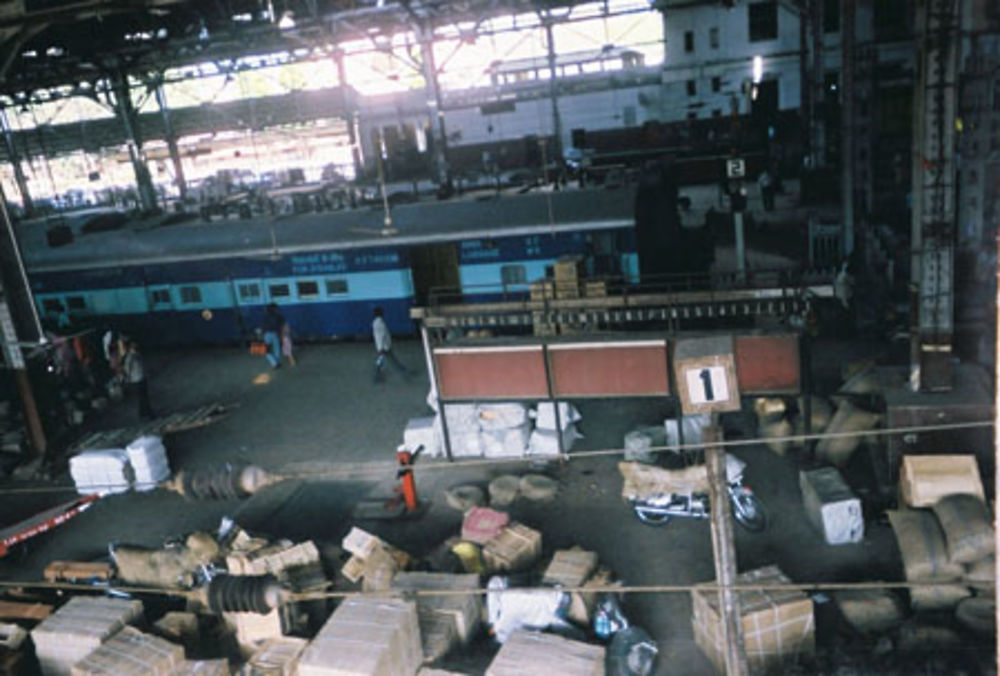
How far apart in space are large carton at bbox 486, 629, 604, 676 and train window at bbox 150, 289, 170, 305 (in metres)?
18.6

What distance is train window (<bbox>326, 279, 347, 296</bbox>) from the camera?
21.3 metres

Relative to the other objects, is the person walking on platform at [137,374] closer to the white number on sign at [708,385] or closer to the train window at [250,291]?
the train window at [250,291]

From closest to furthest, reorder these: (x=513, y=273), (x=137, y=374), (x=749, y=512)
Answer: (x=749, y=512), (x=137, y=374), (x=513, y=273)

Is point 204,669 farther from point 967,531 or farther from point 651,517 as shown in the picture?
point 967,531

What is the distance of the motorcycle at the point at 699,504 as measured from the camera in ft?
36.6

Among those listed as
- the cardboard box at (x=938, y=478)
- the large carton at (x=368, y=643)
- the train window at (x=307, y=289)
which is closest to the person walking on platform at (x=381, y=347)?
the train window at (x=307, y=289)

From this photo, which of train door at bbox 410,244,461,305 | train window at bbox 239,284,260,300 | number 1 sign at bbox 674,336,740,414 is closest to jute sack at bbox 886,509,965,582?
number 1 sign at bbox 674,336,740,414

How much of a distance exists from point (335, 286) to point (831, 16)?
1225 inches

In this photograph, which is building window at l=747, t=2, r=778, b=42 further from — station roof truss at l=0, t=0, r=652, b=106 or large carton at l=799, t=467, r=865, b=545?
large carton at l=799, t=467, r=865, b=545

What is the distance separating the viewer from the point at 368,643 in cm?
788

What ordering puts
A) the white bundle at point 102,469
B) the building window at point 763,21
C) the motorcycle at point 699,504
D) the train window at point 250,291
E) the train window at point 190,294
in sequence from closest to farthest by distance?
the motorcycle at point 699,504
the white bundle at point 102,469
the train window at point 250,291
the train window at point 190,294
the building window at point 763,21

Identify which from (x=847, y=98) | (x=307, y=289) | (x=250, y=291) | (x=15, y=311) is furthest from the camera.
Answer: (x=250, y=291)

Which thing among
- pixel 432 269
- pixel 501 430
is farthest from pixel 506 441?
pixel 432 269

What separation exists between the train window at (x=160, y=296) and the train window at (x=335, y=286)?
542cm
